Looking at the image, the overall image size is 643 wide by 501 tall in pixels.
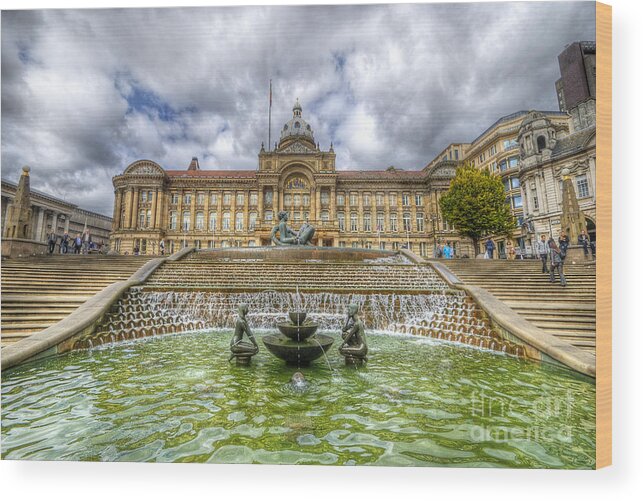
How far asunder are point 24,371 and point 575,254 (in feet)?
56.8

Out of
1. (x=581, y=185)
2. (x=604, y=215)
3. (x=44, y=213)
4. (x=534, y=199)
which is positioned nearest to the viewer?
(x=604, y=215)

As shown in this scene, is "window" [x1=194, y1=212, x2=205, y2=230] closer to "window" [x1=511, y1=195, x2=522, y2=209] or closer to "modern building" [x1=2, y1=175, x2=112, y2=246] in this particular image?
"modern building" [x1=2, y1=175, x2=112, y2=246]

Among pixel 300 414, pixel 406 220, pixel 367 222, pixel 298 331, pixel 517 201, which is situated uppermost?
pixel 517 201

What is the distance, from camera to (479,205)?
27.1 metres

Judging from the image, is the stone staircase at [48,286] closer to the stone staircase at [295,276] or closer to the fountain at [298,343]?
the stone staircase at [295,276]

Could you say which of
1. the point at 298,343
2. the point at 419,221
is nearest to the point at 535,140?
the point at 419,221

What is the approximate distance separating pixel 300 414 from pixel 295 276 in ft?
26.7

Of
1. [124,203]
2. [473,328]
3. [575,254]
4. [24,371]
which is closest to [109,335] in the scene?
[24,371]

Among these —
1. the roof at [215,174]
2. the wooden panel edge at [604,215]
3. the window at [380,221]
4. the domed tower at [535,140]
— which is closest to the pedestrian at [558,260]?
the wooden panel edge at [604,215]

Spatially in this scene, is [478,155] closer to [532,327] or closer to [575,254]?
[575,254]

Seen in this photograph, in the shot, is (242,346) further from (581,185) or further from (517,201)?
(517,201)

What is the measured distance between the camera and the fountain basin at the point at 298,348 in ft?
15.7

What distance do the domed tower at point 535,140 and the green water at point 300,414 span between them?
1277 inches

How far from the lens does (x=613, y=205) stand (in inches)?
148
